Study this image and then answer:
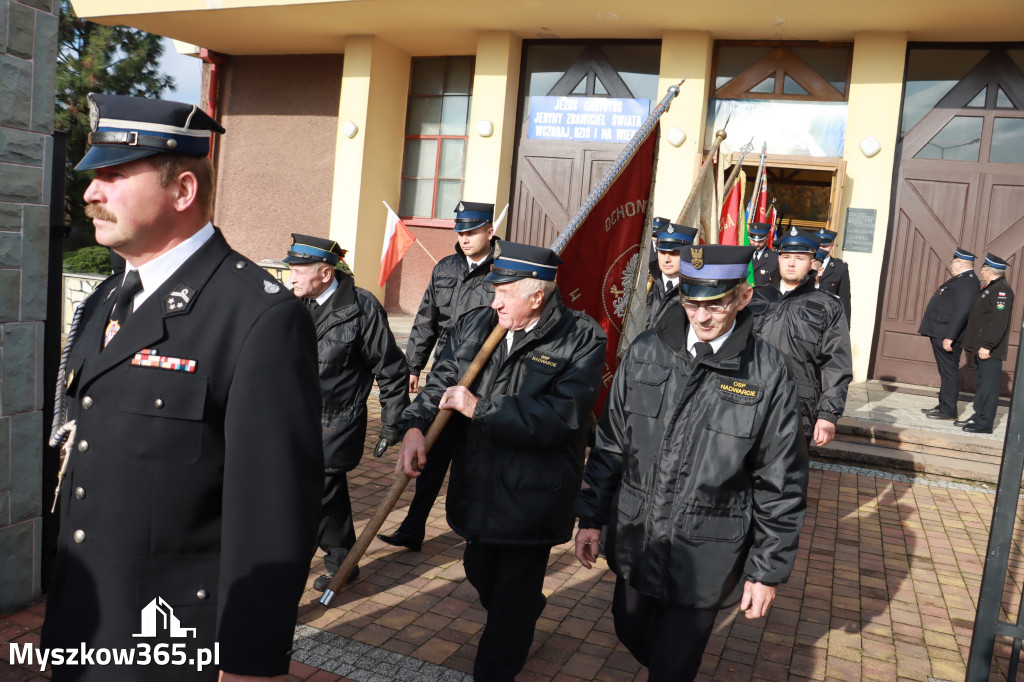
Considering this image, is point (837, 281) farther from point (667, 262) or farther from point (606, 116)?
point (606, 116)

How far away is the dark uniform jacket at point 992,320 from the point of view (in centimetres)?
923

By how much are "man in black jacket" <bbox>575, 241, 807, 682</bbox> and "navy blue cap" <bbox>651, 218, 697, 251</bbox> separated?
3168 mm

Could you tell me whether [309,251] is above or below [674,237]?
below

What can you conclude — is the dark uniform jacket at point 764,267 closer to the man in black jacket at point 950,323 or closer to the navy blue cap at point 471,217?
the man in black jacket at point 950,323

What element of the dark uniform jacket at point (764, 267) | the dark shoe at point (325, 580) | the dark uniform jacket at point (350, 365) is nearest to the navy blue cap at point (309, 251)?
the dark uniform jacket at point (350, 365)

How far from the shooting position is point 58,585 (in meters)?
1.89

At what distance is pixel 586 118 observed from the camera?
1291 cm

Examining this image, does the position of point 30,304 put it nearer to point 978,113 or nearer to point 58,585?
point 58,585

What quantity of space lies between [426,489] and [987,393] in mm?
6947

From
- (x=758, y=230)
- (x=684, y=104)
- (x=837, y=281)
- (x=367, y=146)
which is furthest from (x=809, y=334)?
(x=367, y=146)

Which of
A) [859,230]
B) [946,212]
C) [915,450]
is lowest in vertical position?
[915,450]

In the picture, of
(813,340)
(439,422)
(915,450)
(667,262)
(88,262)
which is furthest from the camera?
(88,262)

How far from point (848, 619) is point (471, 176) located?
31.6 ft

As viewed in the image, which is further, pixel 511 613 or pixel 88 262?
pixel 88 262
